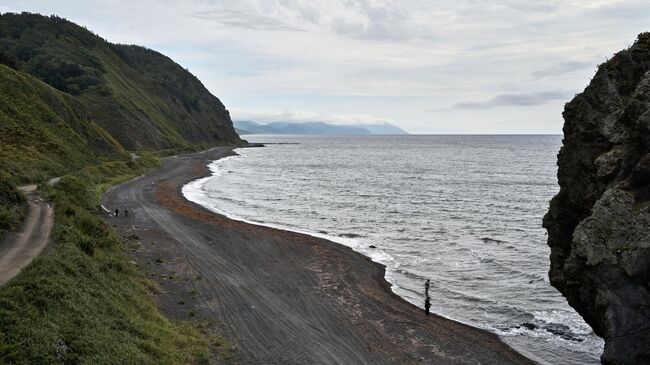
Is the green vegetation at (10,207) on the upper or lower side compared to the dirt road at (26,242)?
upper

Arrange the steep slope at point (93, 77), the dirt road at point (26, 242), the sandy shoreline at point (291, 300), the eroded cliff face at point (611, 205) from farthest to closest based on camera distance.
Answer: the steep slope at point (93, 77) < the sandy shoreline at point (291, 300) < the dirt road at point (26, 242) < the eroded cliff face at point (611, 205)

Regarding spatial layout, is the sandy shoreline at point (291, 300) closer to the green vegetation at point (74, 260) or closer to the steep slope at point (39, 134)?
the green vegetation at point (74, 260)

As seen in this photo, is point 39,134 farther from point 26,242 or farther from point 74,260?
point 74,260

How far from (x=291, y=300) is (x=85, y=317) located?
12.9 metres

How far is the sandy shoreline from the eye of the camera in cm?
2191

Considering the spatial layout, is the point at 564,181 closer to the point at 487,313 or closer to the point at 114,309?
the point at 487,313

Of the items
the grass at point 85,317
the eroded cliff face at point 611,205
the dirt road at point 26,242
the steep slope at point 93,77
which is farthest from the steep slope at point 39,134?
the eroded cliff face at point 611,205

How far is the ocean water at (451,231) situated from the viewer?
2683 centimetres

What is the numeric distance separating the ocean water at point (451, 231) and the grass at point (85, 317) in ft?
52.7

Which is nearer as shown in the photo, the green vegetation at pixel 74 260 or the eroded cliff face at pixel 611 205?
the green vegetation at pixel 74 260

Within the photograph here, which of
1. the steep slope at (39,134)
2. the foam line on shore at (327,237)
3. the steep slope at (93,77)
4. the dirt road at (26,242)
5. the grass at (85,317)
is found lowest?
the foam line on shore at (327,237)

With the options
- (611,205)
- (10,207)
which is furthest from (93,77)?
(611,205)

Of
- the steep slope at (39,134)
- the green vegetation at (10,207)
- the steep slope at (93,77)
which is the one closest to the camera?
the green vegetation at (10,207)

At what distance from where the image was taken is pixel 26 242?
75.9ft
